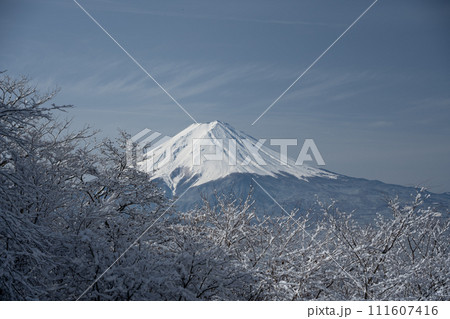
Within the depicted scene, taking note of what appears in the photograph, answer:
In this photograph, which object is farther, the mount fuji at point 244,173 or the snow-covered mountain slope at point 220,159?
the mount fuji at point 244,173

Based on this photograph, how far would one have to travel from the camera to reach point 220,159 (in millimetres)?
79188

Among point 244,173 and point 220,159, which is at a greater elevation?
point 220,159

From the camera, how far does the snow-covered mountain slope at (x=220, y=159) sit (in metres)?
65.4

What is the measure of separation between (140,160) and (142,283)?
5935 millimetres

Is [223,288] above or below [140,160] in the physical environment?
below

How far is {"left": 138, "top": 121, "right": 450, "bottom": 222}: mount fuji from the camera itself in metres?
67.9

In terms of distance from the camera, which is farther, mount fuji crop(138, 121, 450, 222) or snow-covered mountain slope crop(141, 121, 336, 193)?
mount fuji crop(138, 121, 450, 222)

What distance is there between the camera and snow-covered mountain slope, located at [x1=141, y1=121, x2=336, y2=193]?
215ft

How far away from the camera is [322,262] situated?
623cm

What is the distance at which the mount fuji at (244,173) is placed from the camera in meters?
67.9

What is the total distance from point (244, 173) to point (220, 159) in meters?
7.93

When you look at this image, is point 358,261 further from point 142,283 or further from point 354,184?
point 354,184

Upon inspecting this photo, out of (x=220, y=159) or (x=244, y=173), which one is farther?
(x=244, y=173)

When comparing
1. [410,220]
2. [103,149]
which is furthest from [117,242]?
[103,149]
